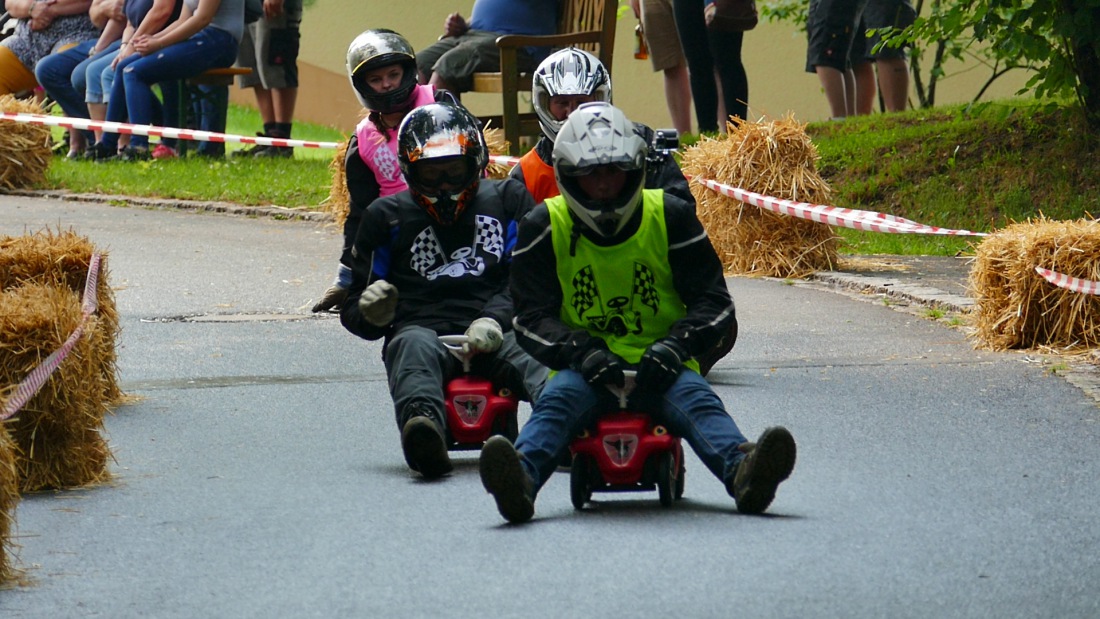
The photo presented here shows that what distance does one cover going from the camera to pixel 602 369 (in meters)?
5.74

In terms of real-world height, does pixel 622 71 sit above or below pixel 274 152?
above

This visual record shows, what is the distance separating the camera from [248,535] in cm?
575

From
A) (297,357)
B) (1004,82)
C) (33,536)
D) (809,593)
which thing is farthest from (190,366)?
(1004,82)

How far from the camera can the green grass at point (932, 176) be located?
532 inches

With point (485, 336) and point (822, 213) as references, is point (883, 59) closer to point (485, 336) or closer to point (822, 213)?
point (822, 213)

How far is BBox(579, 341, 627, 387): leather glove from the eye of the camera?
5742 millimetres

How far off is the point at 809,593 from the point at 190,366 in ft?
16.2

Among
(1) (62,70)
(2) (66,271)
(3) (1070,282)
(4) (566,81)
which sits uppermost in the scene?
(4) (566,81)

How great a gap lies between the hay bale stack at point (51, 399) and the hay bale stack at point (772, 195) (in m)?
6.41

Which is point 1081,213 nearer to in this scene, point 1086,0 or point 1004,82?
point 1086,0

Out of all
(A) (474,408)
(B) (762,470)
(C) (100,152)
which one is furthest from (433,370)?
(C) (100,152)

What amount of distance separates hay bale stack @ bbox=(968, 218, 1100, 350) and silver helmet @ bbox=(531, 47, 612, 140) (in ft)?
8.59

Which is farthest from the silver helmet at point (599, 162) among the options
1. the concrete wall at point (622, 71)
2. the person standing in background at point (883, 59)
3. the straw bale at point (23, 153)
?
the concrete wall at point (622, 71)

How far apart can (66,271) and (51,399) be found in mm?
1462
